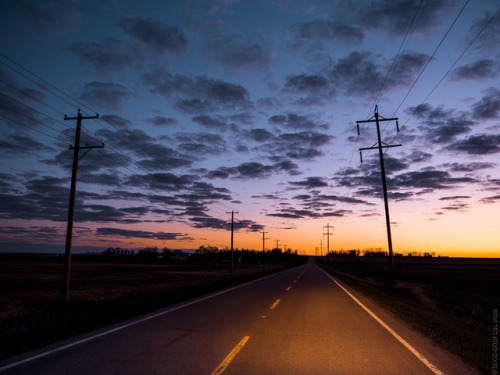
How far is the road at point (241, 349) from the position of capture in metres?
A: 5.58

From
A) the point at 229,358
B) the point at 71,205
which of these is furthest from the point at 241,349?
the point at 71,205

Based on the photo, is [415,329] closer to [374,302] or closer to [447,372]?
[447,372]

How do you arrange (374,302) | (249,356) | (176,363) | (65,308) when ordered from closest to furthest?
(176,363) → (249,356) → (65,308) → (374,302)

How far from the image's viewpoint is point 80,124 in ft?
49.4

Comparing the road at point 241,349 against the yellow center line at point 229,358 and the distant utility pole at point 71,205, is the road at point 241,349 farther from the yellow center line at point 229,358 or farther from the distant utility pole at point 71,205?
the distant utility pole at point 71,205

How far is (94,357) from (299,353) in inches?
167

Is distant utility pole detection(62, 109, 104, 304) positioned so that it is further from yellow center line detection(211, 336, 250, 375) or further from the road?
yellow center line detection(211, 336, 250, 375)

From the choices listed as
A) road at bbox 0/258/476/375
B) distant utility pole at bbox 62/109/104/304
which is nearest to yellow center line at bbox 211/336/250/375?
road at bbox 0/258/476/375

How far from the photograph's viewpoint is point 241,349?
22.2ft

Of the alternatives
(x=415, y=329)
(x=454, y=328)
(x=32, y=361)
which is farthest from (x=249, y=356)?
(x=454, y=328)

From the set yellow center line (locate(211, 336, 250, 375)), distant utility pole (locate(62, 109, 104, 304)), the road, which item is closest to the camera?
yellow center line (locate(211, 336, 250, 375))

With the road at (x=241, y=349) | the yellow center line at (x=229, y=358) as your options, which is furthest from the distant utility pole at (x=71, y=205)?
the yellow center line at (x=229, y=358)

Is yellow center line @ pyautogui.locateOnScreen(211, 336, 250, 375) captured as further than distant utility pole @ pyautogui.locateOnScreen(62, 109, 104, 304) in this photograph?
No

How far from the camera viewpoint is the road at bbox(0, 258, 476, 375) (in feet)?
18.3
